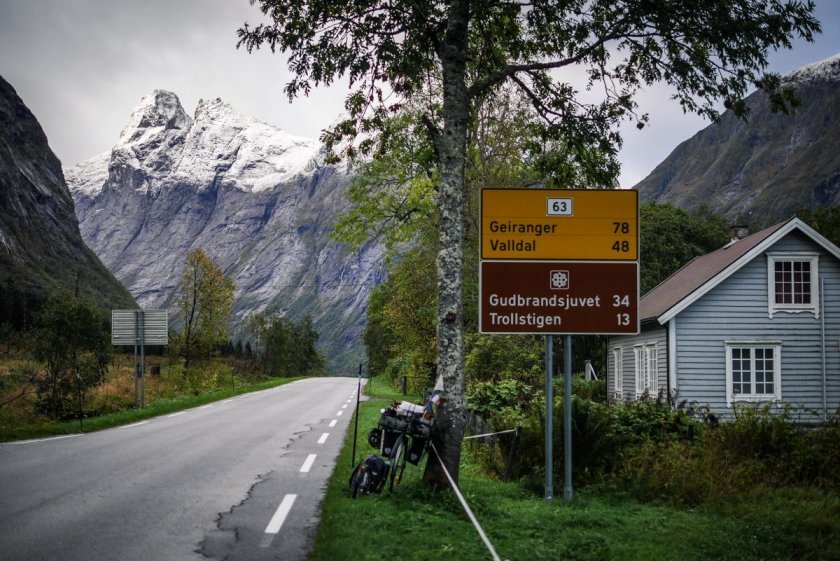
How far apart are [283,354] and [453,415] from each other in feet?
273

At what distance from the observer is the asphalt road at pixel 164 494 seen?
22.2 feet

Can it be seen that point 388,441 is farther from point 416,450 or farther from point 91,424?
point 91,424

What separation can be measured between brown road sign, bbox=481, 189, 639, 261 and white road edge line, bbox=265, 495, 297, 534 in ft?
13.1

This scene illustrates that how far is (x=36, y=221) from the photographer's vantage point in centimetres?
13450

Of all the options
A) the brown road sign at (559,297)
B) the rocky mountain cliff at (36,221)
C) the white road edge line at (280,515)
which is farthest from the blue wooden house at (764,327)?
the rocky mountain cliff at (36,221)

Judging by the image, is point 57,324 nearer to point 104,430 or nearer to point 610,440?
point 104,430

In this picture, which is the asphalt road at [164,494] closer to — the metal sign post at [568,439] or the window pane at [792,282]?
the metal sign post at [568,439]

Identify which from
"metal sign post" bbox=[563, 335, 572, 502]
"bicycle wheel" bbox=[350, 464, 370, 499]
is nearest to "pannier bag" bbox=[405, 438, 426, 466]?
"bicycle wheel" bbox=[350, 464, 370, 499]

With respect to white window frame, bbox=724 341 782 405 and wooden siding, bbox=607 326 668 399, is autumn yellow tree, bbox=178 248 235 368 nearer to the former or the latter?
wooden siding, bbox=607 326 668 399

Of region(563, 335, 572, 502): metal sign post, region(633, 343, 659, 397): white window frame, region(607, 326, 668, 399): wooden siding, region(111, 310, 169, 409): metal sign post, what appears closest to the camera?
region(563, 335, 572, 502): metal sign post

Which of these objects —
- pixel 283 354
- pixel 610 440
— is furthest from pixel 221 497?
pixel 283 354

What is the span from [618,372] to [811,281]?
947cm

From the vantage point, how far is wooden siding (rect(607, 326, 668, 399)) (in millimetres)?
24109

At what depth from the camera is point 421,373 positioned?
31.7m
